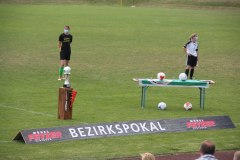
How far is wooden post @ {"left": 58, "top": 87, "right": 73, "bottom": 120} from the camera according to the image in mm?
20250

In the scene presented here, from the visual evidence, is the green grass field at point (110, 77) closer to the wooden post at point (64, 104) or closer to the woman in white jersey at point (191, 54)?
the wooden post at point (64, 104)

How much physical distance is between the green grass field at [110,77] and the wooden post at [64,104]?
27 cm

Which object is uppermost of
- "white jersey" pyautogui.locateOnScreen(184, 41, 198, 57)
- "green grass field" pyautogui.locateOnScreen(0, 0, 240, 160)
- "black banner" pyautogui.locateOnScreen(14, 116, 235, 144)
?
"white jersey" pyautogui.locateOnScreen(184, 41, 198, 57)

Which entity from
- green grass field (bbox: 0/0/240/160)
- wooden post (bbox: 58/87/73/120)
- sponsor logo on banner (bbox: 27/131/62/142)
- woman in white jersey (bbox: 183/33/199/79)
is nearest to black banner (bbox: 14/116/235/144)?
sponsor logo on banner (bbox: 27/131/62/142)

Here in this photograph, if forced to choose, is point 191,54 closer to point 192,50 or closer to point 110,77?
point 192,50

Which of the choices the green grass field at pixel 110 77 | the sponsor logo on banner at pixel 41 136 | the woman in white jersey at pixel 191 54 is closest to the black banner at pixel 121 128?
the sponsor logo on banner at pixel 41 136

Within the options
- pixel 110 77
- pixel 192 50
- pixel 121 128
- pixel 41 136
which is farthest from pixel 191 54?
pixel 41 136

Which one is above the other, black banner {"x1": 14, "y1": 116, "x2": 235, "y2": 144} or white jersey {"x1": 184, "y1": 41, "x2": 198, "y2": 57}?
white jersey {"x1": 184, "y1": 41, "x2": 198, "y2": 57}

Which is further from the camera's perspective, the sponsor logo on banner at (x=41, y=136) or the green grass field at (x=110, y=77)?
the green grass field at (x=110, y=77)

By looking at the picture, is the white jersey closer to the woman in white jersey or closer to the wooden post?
the woman in white jersey

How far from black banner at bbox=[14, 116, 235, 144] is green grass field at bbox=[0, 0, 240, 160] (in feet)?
0.56

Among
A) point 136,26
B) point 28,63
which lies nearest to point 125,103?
point 28,63

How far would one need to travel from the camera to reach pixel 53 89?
26.5 m

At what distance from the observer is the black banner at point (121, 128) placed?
1747cm
